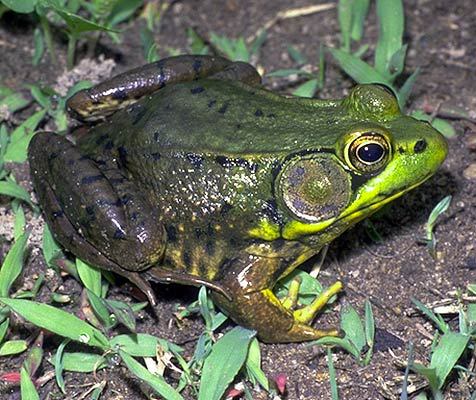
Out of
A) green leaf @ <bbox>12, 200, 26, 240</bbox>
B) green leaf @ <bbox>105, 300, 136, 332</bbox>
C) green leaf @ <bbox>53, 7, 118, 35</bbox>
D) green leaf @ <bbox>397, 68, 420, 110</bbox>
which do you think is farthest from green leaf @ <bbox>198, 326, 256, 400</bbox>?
green leaf @ <bbox>53, 7, 118, 35</bbox>

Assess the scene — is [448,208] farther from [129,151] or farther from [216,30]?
[216,30]

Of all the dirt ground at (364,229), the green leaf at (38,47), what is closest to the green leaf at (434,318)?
the dirt ground at (364,229)

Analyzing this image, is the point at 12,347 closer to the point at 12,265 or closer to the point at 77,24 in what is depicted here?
the point at 12,265

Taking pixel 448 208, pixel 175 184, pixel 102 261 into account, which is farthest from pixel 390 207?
pixel 102 261

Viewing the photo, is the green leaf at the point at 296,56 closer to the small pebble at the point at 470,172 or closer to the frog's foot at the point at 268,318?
the small pebble at the point at 470,172

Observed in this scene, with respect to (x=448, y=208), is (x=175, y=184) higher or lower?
higher

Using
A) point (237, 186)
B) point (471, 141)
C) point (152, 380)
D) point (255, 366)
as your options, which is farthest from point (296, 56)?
point (152, 380)
